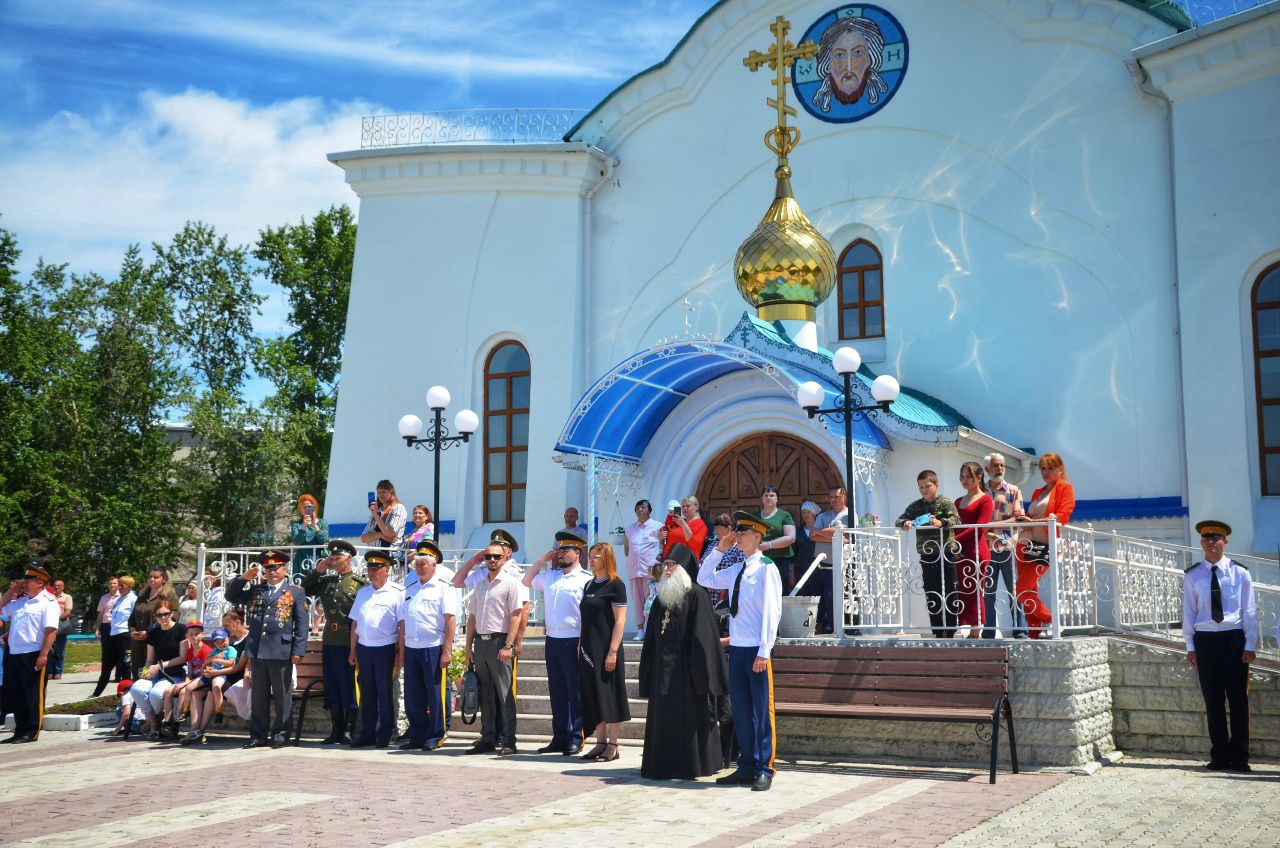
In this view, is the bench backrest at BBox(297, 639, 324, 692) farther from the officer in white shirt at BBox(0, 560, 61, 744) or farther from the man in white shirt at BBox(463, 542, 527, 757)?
the officer in white shirt at BBox(0, 560, 61, 744)

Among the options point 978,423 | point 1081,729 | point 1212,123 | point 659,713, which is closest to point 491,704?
point 659,713

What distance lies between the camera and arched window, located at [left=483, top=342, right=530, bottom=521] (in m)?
18.0

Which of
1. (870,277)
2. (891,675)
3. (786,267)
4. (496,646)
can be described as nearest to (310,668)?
(496,646)

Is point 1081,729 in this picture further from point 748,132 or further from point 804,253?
point 748,132

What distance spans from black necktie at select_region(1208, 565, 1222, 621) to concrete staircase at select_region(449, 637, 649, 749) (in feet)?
15.0

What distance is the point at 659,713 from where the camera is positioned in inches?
353

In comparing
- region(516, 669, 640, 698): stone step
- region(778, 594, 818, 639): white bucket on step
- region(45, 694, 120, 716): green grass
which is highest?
region(778, 594, 818, 639): white bucket on step

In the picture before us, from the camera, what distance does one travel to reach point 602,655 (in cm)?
989

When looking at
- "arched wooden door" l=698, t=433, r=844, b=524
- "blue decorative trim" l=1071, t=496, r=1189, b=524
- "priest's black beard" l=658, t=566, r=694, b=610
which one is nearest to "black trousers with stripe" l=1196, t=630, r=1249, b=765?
"priest's black beard" l=658, t=566, r=694, b=610

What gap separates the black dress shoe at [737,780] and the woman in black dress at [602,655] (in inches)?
49.2

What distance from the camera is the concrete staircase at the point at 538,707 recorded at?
36.5 feet

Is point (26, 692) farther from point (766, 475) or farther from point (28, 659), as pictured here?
point (766, 475)

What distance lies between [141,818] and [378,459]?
35.0 ft

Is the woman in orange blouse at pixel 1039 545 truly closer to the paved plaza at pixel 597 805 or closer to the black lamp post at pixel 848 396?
the paved plaza at pixel 597 805
